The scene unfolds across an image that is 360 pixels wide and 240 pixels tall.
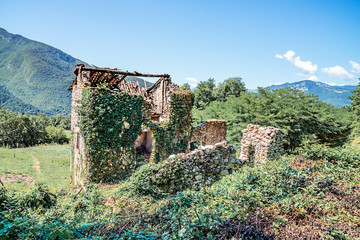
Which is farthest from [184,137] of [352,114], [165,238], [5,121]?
[5,121]

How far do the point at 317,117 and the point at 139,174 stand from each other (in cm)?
2200

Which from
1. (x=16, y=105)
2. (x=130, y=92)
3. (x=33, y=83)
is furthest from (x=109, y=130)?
(x=33, y=83)

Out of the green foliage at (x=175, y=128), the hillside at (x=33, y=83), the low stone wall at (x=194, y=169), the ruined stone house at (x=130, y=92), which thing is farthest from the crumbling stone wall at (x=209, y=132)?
the hillside at (x=33, y=83)

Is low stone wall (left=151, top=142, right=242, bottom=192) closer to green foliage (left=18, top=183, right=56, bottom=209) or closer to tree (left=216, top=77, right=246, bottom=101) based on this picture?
green foliage (left=18, top=183, right=56, bottom=209)

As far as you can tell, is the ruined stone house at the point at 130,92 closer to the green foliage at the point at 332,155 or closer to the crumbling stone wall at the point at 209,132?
the crumbling stone wall at the point at 209,132

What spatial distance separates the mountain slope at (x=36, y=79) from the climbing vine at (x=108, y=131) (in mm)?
106569

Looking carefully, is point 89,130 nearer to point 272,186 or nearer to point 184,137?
point 184,137

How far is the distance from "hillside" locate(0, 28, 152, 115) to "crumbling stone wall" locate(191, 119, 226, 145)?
9056 cm

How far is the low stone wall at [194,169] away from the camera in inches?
260

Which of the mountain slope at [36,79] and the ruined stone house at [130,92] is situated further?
the mountain slope at [36,79]

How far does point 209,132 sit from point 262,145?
492 cm

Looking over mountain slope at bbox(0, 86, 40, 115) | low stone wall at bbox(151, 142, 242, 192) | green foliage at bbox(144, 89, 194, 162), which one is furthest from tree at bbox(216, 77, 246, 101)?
mountain slope at bbox(0, 86, 40, 115)

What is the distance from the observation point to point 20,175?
17.0m

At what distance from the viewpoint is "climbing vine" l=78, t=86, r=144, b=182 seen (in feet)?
29.9
